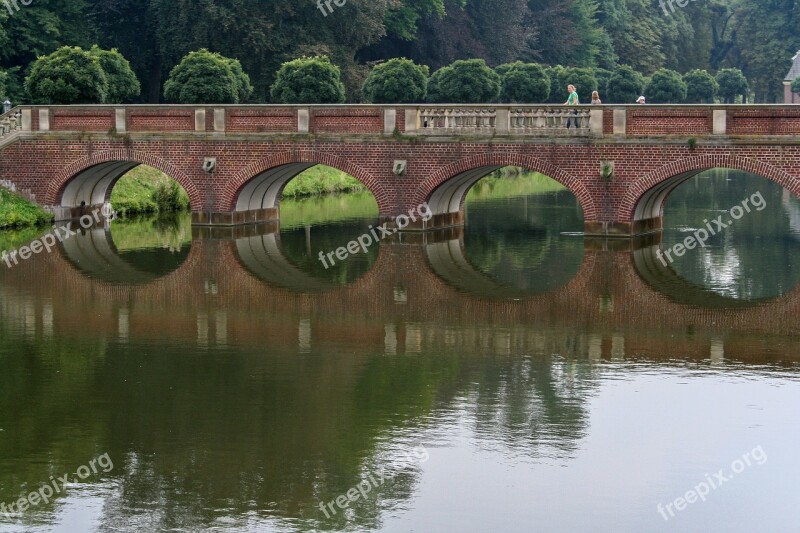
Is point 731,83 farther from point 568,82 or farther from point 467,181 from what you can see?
point 467,181

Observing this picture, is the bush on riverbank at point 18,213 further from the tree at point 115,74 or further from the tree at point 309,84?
the tree at point 309,84

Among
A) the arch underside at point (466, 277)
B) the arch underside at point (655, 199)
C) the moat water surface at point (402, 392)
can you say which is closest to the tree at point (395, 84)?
the arch underside at point (466, 277)

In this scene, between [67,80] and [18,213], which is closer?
[18,213]

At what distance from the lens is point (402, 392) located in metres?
16.5

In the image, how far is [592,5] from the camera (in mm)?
88062

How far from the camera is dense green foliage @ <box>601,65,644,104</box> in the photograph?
7325 centimetres

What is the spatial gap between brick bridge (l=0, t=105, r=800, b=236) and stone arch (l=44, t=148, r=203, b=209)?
0.12 ft

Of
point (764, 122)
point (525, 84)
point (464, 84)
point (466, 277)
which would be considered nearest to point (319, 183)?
point (464, 84)

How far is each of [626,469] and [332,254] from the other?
17.8 meters

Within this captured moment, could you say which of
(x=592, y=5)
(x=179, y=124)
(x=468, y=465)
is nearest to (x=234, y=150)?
(x=179, y=124)

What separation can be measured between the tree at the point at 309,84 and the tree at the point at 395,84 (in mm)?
2305

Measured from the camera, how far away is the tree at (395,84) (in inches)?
1575

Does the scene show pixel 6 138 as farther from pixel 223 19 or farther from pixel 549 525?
pixel 549 525

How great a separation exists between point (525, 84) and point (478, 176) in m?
17.2
